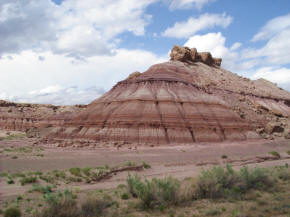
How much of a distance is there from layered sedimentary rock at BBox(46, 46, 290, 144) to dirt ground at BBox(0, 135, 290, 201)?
9.25 ft

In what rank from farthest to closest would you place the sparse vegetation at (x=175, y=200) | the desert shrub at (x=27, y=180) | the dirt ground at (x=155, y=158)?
the dirt ground at (x=155, y=158) < the desert shrub at (x=27, y=180) < the sparse vegetation at (x=175, y=200)

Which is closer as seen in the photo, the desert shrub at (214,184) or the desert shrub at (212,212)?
the desert shrub at (212,212)

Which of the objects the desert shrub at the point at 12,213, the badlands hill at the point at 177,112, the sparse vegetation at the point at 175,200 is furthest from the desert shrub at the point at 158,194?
the badlands hill at the point at 177,112

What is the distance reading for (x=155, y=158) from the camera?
2795 centimetres

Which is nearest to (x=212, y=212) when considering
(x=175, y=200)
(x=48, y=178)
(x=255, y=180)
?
(x=175, y=200)

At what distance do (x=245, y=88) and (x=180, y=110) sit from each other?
25740 millimetres

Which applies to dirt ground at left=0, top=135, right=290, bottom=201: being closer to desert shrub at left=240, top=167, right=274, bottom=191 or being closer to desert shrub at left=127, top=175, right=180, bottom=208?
desert shrub at left=127, top=175, right=180, bottom=208

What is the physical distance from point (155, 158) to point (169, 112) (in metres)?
13.0

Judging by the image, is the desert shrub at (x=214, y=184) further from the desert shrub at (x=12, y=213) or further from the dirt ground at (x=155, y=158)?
the desert shrub at (x=12, y=213)

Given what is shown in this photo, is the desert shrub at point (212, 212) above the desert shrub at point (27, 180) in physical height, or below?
below

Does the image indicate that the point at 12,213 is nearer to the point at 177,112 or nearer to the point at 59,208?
the point at 59,208

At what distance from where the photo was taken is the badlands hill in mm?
37812

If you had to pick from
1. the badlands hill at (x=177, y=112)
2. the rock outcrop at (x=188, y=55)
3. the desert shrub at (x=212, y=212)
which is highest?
the rock outcrop at (x=188, y=55)

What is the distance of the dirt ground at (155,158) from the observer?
20.3 metres
